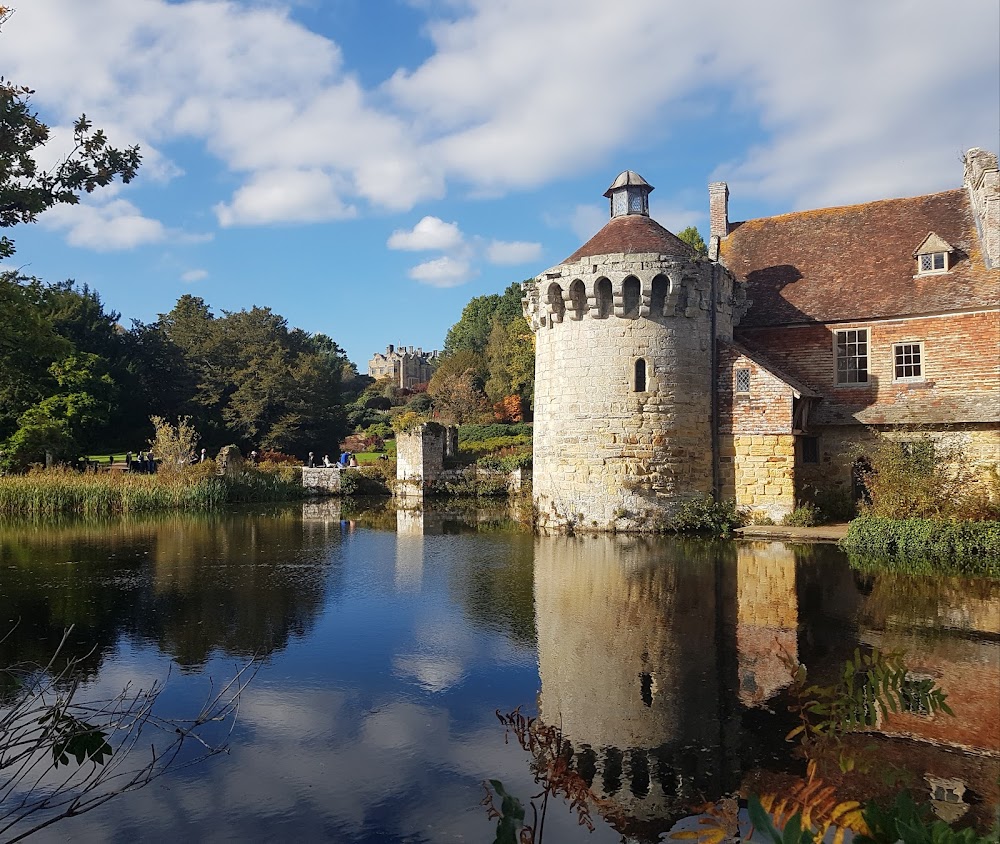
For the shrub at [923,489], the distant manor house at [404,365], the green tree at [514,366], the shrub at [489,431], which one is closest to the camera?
the shrub at [923,489]

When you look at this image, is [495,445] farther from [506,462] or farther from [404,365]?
[404,365]

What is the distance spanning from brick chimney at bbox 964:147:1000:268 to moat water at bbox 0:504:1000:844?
9.15 meters

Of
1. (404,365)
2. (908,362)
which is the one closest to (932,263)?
(908,362)

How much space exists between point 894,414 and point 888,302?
2.85 metres

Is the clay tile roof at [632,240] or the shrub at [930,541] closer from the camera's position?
the shrub at [930,541]

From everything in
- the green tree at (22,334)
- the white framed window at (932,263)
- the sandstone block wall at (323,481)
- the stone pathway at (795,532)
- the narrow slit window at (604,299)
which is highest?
the white framed window at (932,263)

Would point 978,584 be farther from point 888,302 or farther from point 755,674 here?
point 888,302

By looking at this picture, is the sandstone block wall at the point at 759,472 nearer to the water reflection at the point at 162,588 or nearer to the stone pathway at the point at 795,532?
the stone pathway at the point at 795,532

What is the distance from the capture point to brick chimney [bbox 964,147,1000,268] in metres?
17.8

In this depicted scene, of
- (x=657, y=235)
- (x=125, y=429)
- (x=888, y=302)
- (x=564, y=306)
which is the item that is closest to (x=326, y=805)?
(x=564, y=306)

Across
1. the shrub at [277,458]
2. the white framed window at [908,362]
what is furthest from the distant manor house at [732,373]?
the shrub at [277,458]

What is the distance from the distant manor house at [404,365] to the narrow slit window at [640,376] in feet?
249

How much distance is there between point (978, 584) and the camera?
439 inches

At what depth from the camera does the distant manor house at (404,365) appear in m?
98.8
